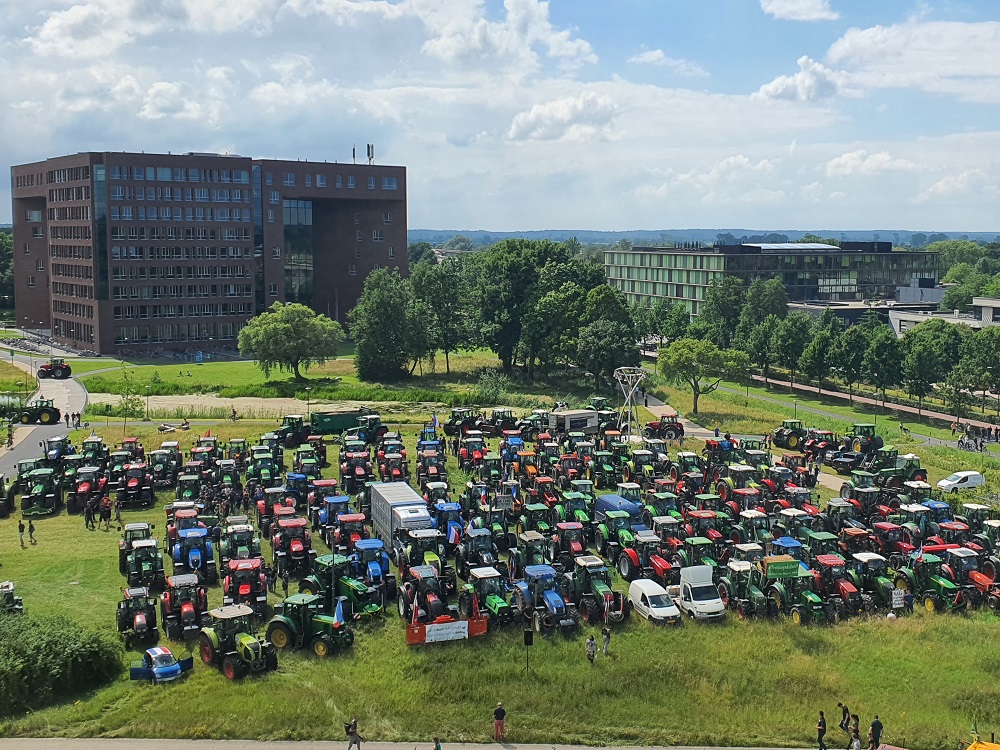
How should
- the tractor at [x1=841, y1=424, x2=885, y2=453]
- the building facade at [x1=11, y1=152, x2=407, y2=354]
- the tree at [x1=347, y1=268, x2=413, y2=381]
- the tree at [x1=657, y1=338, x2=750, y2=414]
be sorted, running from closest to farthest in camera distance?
the tractor at [x1=841, y1=424, x2=885, y2=453]
the tree at [x1=657, y1=338, x2=750, y2=414]
the tree at [x1=347, y1=268, x2=413, y2=381]
the building facade at [x1=11, y1=152, x2=407, y2=354]

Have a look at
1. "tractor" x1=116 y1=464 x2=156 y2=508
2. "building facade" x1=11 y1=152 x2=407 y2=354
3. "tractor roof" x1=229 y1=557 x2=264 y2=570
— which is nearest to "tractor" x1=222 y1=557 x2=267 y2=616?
"tractor roof" x1=229 y1=557 x2=264 y2=570

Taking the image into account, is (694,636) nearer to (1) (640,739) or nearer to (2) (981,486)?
(1) (640,739)

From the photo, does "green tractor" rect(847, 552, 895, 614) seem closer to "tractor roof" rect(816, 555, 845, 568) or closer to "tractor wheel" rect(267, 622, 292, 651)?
"tractor roof" rect(816, 555, 845, 568)

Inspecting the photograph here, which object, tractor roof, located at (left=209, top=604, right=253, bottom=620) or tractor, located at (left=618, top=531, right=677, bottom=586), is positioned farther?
tractor, located at (left=618, top=531, right=677, bottom=586)

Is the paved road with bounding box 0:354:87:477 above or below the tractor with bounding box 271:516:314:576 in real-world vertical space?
below

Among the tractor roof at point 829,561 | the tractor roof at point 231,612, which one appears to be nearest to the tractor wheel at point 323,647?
the tractor roof at point 231,612

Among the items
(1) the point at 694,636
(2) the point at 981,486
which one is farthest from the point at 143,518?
(2) the point at 981,486

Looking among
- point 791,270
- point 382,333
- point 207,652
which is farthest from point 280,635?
point 791,270

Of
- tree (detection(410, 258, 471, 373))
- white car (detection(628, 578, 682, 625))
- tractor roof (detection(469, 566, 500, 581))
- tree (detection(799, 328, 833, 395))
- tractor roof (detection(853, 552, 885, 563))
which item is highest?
tree (detection(410, 258, 471, 373))
